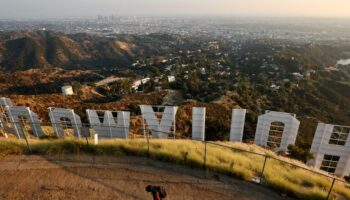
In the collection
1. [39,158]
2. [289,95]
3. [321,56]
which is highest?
[39,158]

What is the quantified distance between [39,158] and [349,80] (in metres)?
96.6

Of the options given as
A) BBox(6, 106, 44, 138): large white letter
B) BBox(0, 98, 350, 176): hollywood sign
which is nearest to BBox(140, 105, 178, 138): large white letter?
BBox(0, 98, 350, 176): hollywood sign

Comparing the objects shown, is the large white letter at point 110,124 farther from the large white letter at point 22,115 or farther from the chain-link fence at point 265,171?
the large white letter at point 22,115

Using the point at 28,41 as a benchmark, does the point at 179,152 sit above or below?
above

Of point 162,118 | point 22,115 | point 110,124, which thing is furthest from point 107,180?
point 22,115

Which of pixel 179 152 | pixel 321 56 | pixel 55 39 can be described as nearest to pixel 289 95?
pixel 179 152

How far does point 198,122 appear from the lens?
14281 mm

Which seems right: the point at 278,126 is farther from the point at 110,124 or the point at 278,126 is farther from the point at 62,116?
the point at 62,116

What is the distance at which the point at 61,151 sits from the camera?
11172 millimetres

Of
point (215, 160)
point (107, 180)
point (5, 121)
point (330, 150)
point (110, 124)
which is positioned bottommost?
point (330, 150)

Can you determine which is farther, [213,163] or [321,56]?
[321,56]

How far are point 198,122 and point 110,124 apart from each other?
4.49 meters

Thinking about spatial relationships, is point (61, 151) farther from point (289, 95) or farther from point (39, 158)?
point (289, 95)

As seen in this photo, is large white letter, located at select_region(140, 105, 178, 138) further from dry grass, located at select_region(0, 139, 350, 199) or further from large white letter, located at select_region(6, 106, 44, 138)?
large white letter, located at select_region(6, 106, 44, 138)
